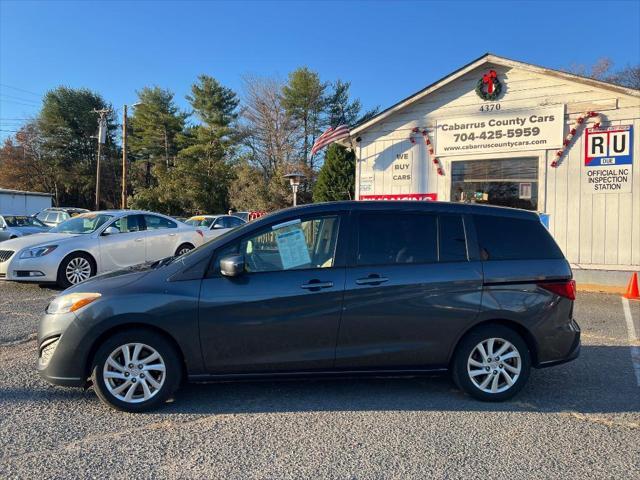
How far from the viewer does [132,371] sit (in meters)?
4.03

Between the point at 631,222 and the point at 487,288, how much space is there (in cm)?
809

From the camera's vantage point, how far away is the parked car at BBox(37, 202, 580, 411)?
4.02 m

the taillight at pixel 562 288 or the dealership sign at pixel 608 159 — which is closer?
the taillight at pixel 562 288

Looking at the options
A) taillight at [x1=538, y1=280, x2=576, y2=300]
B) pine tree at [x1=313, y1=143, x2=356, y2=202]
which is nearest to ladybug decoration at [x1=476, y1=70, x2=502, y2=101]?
taillight at [x1=538, y1=280, x2=576, y2=300]

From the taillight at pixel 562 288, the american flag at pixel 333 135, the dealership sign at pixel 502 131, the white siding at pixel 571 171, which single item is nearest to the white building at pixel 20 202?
the american flag at pixel 333 135

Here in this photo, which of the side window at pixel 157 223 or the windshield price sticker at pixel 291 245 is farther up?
the side window at pixel 157 223

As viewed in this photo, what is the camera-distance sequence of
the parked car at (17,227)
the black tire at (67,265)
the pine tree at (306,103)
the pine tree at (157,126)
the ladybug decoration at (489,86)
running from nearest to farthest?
the black tire at (67,265)
the ladybug decoration at (489,86)
the parked car at (17,227)
the pine tree at (306,103)
the pine tree at (157,126)

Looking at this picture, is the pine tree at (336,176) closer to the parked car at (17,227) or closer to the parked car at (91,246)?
the parked car at (17,227)

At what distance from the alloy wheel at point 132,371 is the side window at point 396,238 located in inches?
72.3

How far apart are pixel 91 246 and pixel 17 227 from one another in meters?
11.5

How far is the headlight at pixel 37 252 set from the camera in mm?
9352

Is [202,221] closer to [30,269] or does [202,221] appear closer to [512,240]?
[30,269]

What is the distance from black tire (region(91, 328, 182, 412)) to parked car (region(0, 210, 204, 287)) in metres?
4.93

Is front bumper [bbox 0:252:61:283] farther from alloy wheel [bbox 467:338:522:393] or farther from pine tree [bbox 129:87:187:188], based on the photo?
pine tree [bbox 129:87:187:188]
